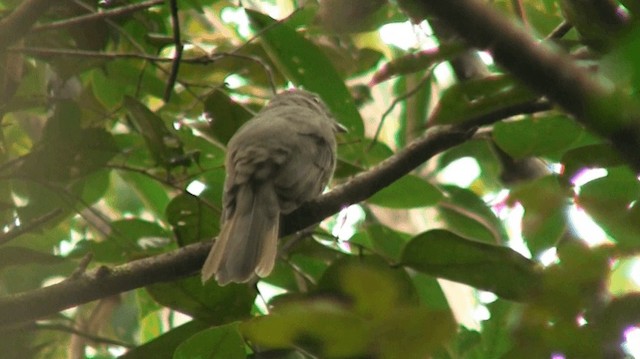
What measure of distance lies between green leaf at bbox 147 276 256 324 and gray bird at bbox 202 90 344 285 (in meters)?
0.06

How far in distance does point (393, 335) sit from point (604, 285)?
0.70 ft

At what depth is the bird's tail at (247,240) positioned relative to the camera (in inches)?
112

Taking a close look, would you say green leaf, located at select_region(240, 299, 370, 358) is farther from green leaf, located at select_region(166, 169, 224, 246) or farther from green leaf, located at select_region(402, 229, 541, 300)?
green leaf, located at select_region(166, 169, 224, 246)

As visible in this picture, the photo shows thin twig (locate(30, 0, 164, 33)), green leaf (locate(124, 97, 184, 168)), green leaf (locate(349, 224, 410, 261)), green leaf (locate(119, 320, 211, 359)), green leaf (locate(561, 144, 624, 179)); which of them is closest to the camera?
green leaf (locate(561, 144, 624, 179))

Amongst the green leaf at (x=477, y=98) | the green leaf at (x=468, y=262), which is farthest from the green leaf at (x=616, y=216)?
the green leaf at (x=468, y=262)

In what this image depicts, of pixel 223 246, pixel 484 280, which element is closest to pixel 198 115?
pixel 223 246

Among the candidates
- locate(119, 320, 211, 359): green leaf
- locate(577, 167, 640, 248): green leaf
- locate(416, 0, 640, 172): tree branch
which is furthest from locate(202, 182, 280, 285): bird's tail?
locate(416, 0, 640, 172): tree branch

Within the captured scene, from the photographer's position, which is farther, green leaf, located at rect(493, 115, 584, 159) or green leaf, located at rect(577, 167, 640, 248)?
green leaf, located at rect(493, 115, 584, 159)

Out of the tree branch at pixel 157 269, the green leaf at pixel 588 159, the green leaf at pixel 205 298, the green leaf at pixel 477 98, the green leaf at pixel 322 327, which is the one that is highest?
the green leaf at pixel 322 327

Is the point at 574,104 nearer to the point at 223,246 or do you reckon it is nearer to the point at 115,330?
the point at 223,246

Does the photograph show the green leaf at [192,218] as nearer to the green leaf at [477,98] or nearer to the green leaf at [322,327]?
the green leaf at [477,98]

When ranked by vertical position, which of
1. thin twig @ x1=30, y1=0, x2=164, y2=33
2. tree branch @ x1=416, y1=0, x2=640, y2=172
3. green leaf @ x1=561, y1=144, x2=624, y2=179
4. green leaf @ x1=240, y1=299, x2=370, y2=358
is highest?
tree branch @ x1=416, y1=0, x2=640, y2=172

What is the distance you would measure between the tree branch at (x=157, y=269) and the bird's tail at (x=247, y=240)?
6cm

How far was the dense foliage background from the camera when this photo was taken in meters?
0.78
